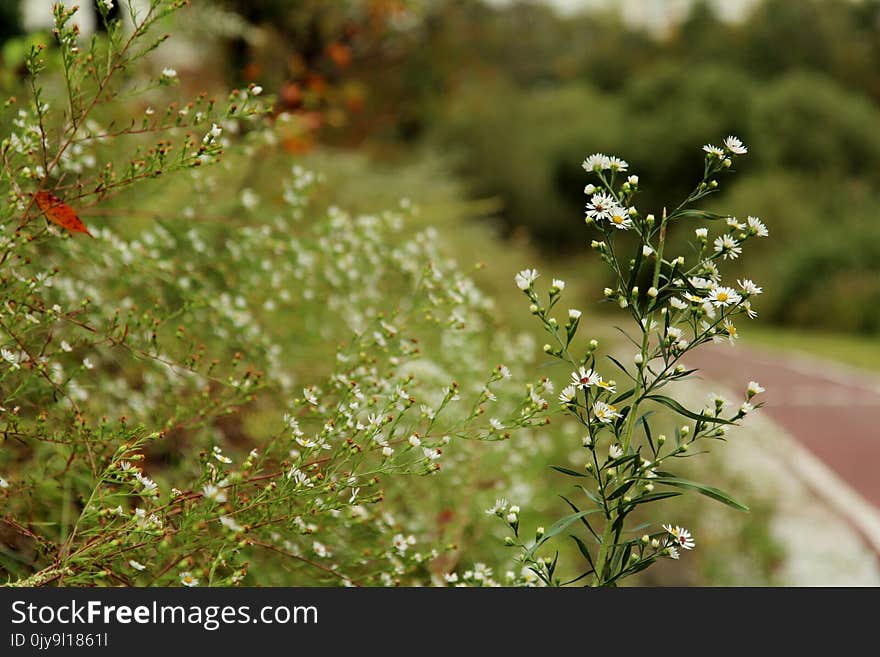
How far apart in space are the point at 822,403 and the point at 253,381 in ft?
39.0

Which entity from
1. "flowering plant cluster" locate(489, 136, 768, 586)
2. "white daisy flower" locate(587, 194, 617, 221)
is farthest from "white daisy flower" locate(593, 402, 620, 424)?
"white daisy flower" locate(587, 194, 617, 221)

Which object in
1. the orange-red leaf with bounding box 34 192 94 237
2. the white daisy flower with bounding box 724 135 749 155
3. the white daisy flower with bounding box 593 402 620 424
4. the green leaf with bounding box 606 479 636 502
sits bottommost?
the green leaf with bounding box 606 479 636 502

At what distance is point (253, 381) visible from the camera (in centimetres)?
238

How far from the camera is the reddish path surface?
9367 mm

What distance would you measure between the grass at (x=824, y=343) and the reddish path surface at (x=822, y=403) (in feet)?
3.22

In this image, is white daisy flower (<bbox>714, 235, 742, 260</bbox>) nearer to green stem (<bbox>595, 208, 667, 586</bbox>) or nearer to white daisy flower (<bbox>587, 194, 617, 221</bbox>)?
green stem (<bbox>595, 208, 667, 586</bbox>)

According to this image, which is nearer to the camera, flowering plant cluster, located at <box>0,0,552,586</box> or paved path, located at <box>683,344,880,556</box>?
flowering plant cluster, located at <box>0,0,552,586</box>

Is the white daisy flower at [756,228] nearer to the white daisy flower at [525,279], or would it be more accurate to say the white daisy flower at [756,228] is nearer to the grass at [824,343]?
Result: the white daisy flower at [525,279]

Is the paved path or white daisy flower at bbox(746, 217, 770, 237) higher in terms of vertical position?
the paved path

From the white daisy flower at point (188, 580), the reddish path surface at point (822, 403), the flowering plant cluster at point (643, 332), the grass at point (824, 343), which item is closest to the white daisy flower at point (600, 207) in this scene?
the flowering plant cluster at point (643, 332)

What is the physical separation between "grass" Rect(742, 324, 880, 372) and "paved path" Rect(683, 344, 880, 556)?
0.72 metres

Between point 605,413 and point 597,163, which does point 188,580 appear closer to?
point 605,413

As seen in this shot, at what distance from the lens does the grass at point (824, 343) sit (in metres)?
18.2
